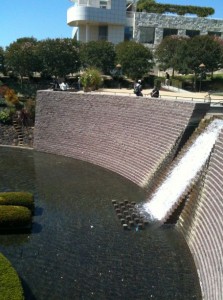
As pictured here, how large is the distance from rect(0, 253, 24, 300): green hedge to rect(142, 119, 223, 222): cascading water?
9.22 meters

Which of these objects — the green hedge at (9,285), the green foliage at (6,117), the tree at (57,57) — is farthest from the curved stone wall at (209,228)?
the tree at (57,57)

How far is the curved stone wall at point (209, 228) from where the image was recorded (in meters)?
15.7

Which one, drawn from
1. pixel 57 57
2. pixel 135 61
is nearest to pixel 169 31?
pixel 135 61

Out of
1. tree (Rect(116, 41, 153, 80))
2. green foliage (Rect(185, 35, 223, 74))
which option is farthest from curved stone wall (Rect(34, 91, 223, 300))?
green foliage (Rect(185, 35, 223, 74))

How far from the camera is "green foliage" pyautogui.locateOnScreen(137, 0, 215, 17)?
69.0 meters

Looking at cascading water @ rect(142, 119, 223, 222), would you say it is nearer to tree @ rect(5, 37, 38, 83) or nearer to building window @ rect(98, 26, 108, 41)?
tree @ rect(5, 37, 38, 83)

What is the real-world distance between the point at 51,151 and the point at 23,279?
21101 millimetres

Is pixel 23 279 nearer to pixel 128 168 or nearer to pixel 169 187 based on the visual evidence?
pixel 169 187

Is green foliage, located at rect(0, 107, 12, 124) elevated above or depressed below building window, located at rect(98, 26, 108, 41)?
below

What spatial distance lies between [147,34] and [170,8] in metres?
5.62

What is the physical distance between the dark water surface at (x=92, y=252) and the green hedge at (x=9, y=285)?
3.61 ft

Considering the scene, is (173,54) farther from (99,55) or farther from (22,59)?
(22,59)

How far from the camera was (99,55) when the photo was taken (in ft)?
174

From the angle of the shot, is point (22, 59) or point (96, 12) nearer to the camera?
point (22, 59)
